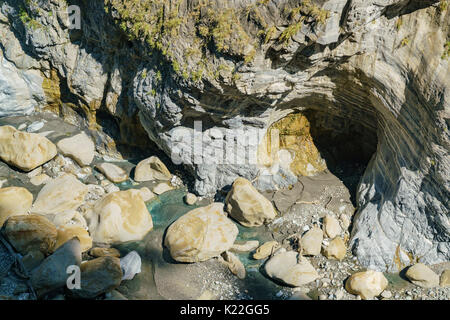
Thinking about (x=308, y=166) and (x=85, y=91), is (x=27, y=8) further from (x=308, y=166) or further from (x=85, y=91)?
(x=308, y=166)

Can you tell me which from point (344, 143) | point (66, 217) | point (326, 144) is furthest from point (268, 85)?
point (66, 217)

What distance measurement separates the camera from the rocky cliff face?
5809 mm

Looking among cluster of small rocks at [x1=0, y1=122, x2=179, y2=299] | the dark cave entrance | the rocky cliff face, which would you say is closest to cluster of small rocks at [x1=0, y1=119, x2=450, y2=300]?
cluster of small rocks at [x1=0, y1=122, x2=179, y2=299]

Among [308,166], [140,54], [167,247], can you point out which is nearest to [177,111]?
[140,54]

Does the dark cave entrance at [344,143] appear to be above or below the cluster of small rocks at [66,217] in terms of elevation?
above

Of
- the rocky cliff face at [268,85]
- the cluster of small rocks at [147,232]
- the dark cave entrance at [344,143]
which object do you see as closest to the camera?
the rocky cliff face at [268,85]

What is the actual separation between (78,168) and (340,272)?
595 centimetres

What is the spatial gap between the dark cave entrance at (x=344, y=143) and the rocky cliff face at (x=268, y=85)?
31 millimetres

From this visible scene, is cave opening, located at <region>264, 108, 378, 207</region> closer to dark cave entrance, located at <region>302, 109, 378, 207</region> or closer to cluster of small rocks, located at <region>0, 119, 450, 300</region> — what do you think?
dark cave entrance, located at <region>302, 109, 378, 207</region>

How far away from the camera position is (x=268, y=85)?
6484 mm

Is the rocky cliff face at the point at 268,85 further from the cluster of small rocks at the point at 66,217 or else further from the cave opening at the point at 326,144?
the cluster of small rocks at the point at 66,217

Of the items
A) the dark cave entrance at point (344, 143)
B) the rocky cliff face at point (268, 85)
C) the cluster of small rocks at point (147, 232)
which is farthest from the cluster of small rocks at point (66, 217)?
the dark cave entrance at point (344, 143)

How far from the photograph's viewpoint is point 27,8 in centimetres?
851

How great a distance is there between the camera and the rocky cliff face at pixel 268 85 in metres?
5.81
